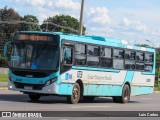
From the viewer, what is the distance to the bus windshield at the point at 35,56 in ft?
69.2

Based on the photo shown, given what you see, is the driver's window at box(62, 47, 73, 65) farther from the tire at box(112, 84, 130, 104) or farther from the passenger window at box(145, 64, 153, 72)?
the passenger window at box(145, 64, 153, 72)

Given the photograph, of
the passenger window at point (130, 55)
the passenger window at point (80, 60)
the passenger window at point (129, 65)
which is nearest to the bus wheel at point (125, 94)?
the passenger window at point (129, 65)

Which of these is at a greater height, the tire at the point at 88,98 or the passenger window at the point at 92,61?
the passenger window at the point at 92,61

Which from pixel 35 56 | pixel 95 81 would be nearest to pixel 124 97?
pixel 95 81

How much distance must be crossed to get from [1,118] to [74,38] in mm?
9288

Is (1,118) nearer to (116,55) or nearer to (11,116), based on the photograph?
(11,116)

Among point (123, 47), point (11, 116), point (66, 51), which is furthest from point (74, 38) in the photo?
point (11, 116)

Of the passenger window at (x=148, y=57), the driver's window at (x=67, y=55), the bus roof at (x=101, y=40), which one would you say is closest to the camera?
the driver's window at (x=67, y=55)

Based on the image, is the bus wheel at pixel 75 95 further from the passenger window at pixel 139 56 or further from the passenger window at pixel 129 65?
the passenger window at pixel 139 56

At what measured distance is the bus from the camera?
21.0 metres

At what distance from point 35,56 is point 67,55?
4.52 feet

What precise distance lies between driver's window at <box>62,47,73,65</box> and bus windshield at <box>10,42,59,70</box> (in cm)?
42

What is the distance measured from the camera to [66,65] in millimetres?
21422

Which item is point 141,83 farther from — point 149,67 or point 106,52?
point 106,52
